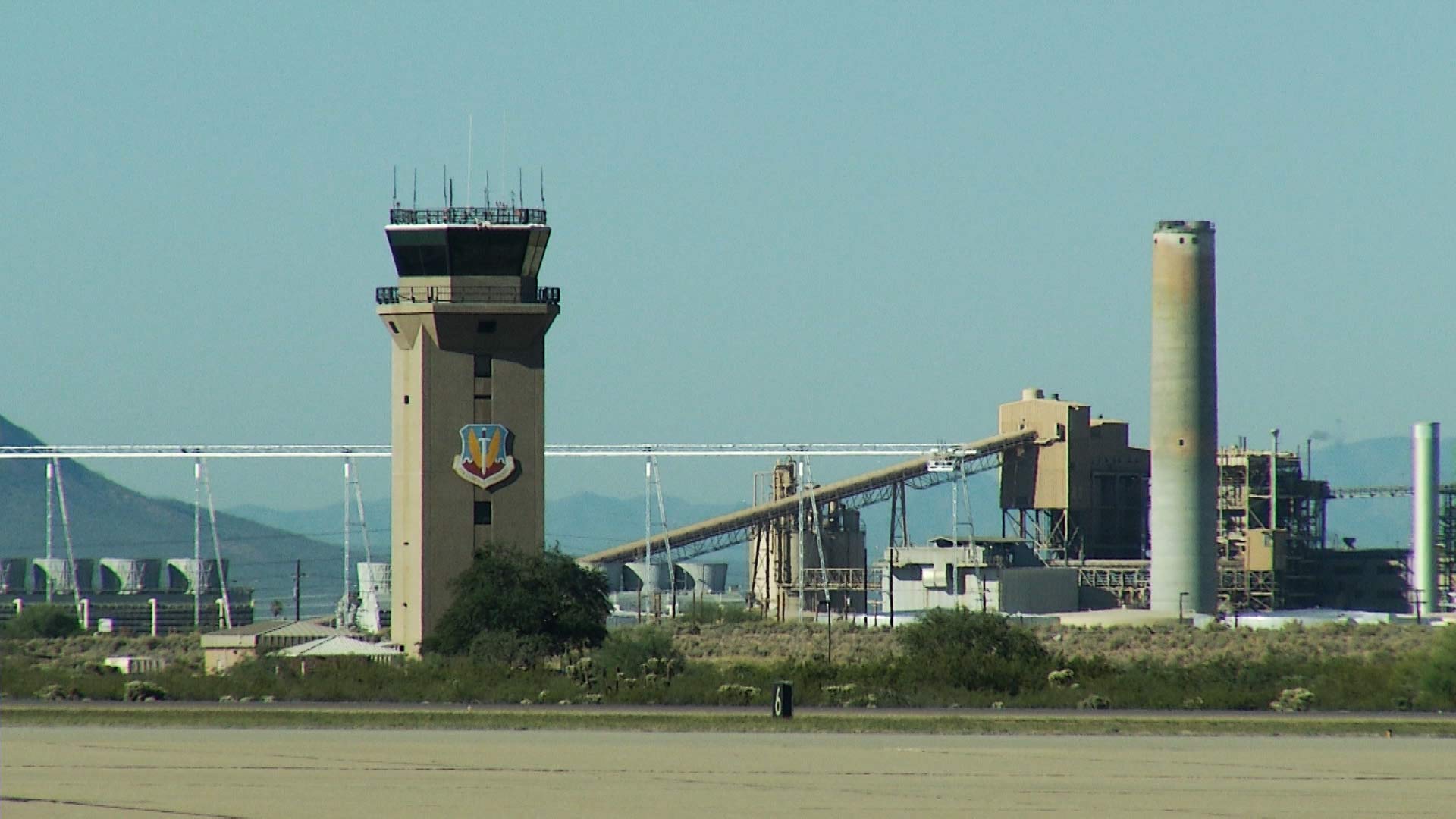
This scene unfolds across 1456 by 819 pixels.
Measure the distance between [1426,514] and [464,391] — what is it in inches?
2939

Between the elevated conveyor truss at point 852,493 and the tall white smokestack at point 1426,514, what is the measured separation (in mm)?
24957

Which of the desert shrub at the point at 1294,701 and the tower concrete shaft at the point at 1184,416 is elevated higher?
the tower concrete shaft at the point at 1184,416

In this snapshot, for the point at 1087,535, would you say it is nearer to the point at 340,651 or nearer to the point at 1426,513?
the point at 1426,513

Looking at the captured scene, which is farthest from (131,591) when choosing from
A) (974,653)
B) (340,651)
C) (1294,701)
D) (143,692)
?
(1294,701)

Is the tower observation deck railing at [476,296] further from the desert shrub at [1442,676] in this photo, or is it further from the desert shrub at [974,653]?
the desert shrub at [1442,676]

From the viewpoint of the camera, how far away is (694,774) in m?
36.0

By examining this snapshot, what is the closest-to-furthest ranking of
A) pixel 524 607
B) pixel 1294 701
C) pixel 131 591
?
pixel 1294 701 < pixel 524 607 < pixel 131 591

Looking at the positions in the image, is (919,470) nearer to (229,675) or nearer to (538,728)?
(229,675)

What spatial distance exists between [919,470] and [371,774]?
101 metres

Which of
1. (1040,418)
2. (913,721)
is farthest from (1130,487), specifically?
(913,721)

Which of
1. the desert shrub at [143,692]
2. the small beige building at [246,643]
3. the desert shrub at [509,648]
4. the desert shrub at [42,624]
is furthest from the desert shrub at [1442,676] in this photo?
the desert shrub at [42,624]

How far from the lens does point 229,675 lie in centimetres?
6266

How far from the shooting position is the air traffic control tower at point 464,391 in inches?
3206

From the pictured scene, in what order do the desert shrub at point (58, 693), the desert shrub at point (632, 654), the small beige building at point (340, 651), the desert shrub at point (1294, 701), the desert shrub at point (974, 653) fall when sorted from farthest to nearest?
the small beige building at point (340, 651) → the desert shrub at point (632, 654) → the desert shrub at point (974, 653) → the desert shrub at point (58, 693) → the desert shrub at point (1294, 701)
